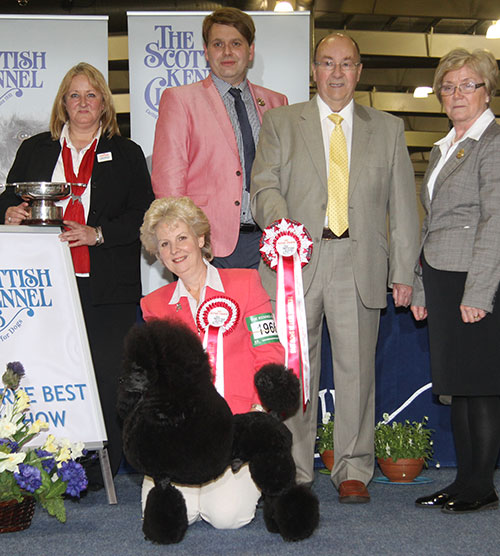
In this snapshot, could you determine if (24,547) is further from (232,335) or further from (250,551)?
(232,335)

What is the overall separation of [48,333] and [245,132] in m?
1.17

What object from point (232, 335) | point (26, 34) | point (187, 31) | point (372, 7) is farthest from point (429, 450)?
point (372, 7)

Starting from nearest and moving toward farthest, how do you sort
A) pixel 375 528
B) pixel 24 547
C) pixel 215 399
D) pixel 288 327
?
pixel 215 399 → pixel 24 547 → pixel 375 528 → pixel 288 327

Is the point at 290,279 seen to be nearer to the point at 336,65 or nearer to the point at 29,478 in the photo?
the point at 336,65

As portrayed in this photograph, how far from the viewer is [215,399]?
6.63ft

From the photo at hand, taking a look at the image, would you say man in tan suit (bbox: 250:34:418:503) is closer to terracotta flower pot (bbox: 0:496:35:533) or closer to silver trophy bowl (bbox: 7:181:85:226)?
silver trophy bowl (bbox: 7:181:85:226)

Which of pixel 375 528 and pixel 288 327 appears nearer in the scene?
pixel 375 528

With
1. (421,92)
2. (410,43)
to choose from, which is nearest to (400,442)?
(410,43)

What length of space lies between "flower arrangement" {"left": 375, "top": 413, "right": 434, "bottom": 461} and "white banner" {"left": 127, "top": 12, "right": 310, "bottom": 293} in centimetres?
192

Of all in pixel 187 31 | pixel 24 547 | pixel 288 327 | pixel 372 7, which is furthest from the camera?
pixel 372 7

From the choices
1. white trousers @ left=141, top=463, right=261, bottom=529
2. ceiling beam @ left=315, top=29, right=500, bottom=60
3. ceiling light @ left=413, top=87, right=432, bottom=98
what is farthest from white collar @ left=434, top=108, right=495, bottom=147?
ceiling light @ left=413, top=87, right=432, bottom=98

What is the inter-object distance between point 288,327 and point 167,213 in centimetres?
60

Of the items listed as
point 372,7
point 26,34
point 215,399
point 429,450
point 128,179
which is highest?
point 372,7

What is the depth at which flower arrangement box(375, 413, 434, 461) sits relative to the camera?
3.05 m
